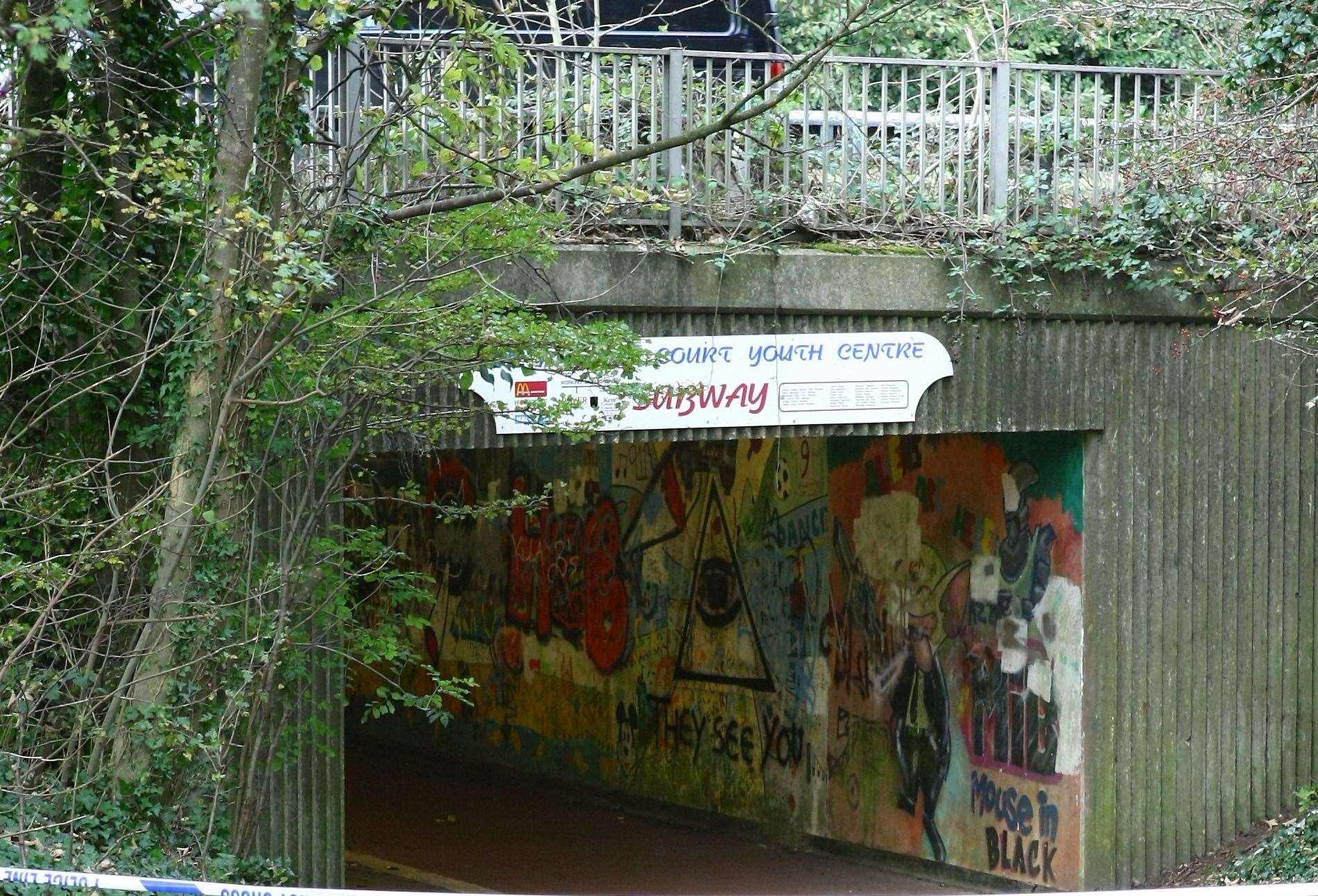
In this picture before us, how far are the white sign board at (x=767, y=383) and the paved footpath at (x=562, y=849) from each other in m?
3.74

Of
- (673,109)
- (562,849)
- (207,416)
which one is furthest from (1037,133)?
(562,849)

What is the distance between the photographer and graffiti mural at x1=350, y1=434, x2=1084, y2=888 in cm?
1012

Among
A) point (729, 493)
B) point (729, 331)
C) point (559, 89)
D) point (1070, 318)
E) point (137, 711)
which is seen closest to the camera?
point (137, 711)

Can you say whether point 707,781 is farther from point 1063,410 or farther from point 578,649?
point 1063,410

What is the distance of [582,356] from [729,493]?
610cm

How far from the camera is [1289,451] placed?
1012 centimetres

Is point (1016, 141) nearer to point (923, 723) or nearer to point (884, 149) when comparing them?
point (884, 149)

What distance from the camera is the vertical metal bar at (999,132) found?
939 centimetres

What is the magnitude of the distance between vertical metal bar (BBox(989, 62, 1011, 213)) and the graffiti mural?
5.26 feet

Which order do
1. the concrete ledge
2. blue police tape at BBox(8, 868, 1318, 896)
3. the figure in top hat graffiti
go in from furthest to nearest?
the figure in top hat graffiti → the concrete ledge → blue police tape at BBox(8, 868, 1318, 896)

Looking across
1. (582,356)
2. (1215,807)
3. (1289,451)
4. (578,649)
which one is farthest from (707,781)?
(582,356)

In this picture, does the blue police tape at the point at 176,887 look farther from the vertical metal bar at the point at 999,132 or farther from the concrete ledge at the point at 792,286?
the vertical metal bar at the point at 999,132

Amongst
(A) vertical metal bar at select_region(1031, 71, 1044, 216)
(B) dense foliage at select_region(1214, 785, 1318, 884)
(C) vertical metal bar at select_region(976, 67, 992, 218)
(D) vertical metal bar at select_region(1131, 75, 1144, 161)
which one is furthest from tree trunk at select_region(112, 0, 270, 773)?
(B) dense foliage at select_region(1214, 785, 1318, 884)

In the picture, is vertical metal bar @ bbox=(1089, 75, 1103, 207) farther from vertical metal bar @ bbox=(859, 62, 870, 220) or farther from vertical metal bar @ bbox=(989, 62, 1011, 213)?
vertical metal bar @ bbox=(859, 62, 870, 220)
